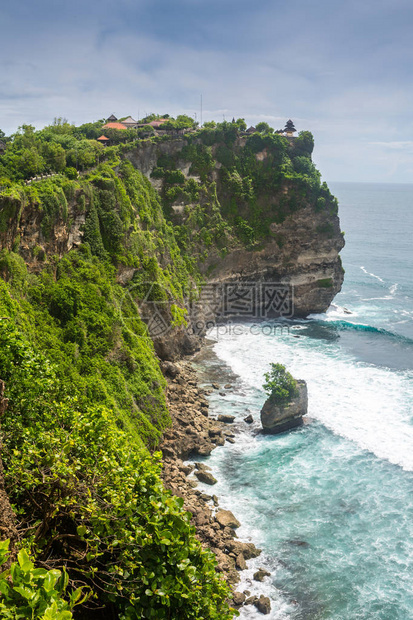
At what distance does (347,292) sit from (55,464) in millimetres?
77776

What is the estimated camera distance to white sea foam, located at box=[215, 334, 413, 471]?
37.3 m

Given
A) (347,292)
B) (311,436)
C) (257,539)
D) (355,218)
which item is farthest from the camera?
(355,218)

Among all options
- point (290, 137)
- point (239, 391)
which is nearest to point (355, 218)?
point (290, 137)

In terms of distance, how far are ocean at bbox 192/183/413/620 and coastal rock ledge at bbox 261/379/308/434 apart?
0.78 metres

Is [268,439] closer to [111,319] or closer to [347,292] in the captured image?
[111,319]

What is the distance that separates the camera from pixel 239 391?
147ft

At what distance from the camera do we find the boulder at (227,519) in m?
27.5

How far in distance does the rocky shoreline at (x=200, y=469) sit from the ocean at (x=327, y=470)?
67 cm

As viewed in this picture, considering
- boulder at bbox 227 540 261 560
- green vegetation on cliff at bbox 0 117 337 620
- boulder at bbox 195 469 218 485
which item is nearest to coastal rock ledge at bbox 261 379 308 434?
boulder at bbox 195 469 218 485

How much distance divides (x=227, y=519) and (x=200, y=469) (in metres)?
5.44

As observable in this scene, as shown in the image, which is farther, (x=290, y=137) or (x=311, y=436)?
(x=290, y=137)

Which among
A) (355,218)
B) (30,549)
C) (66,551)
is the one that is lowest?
(66,551)

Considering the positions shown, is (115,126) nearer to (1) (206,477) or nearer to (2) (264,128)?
(2) (264,128)

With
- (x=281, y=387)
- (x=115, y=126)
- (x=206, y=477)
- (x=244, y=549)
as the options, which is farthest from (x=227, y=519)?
(x=115, y=126)
